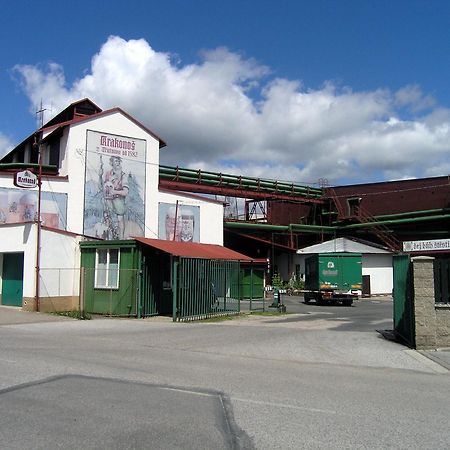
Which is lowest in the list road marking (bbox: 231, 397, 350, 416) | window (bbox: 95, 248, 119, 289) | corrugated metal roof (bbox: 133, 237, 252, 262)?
road marking (bbox: 231, 397, 350, 416)

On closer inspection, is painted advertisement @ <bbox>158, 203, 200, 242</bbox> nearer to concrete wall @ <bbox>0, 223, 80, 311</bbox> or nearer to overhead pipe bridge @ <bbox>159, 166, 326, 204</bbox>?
overhead pipe bridge @ <bbox>159, 166, 326, 204</bbox>

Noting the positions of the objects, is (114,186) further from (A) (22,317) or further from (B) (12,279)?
(A) (22,317)

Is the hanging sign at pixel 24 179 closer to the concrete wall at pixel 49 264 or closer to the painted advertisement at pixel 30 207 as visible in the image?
the concrete wall at pixel 49 264

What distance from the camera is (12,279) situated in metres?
24.5

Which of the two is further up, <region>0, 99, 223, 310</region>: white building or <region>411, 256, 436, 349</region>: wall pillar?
<region>0, 99, 223, 310</region>: white building

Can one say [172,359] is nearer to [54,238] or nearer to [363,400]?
[363,400]

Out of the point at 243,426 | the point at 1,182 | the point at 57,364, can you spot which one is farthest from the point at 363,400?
the point at 1,182

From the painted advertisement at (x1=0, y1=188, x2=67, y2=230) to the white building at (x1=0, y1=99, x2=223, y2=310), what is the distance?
0.05 meters

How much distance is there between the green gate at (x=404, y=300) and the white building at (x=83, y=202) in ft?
46.8

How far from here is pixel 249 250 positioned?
51.7 metres

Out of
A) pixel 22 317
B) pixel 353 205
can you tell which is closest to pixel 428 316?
pixel 22 317

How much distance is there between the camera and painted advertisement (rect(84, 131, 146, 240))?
3244cm

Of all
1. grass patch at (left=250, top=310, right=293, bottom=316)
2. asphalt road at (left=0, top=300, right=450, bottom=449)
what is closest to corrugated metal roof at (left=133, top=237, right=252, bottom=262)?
grass patch at (left=250, top=310, right=293, bottom=316)

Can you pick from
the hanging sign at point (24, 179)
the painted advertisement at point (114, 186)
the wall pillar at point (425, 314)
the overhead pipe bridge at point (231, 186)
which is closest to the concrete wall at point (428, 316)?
the wall pillar at point (425, 314)
